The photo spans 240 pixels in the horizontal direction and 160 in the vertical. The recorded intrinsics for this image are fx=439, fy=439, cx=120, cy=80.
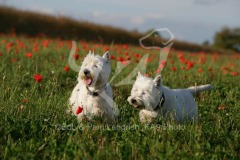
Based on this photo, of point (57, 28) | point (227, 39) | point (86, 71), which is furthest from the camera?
point (227, 39)

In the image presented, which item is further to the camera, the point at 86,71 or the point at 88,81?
the point at 88,81

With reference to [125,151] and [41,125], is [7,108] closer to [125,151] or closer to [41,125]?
[41,125]

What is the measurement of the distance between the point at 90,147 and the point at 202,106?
3.94 meters

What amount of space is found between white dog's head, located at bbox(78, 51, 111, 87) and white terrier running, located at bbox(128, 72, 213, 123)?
23.0 inches

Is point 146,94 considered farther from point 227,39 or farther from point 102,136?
point 227,39

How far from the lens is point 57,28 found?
3378cm

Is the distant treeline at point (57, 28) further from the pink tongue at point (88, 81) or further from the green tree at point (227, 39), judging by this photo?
the green tree at point (227, 39)

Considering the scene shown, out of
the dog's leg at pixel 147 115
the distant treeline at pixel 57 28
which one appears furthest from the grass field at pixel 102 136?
the distant treeline at pixel 57 28

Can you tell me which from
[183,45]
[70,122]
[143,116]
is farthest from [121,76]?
[183,45]

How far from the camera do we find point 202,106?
916 cm

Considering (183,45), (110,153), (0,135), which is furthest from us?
(183,45)

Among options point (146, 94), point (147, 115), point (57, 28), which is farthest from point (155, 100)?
point (57, 28)

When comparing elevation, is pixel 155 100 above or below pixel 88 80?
below

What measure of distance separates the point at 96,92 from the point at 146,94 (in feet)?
2.86
